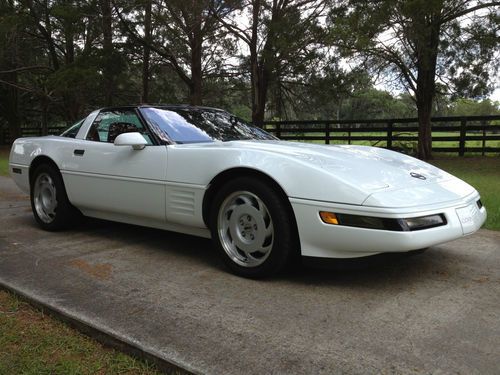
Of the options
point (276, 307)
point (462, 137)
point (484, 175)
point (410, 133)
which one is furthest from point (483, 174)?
point (276, 307)

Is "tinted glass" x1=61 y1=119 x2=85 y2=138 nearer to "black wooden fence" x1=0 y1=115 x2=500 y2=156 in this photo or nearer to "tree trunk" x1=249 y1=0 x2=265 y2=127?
"tree trunk" x1=249 y1=0 x2=265 y2=127

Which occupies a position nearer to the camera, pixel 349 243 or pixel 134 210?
pixel 349 243

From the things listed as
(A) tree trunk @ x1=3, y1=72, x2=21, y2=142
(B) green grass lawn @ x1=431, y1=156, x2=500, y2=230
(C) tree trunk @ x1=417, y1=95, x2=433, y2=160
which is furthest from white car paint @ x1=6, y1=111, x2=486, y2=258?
(A) tree trunk @ x1=3, y1=72, x2=21, y2=142

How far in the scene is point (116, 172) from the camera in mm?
4188

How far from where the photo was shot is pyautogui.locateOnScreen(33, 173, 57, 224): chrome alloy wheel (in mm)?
4918

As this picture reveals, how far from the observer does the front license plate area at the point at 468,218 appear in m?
3.19

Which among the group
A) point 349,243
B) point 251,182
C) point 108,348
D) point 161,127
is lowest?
point 108,348

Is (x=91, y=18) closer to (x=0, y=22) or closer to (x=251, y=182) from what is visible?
(x=0, y=22)

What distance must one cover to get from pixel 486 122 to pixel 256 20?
7.89 metres

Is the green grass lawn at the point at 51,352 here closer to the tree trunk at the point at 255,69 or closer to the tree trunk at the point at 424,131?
the tree trunk at the point at 255,69

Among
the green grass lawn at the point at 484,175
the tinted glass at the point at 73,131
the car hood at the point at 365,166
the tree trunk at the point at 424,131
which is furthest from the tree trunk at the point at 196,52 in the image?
the car hood at the point at 365,166

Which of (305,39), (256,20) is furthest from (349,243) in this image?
(256,20)

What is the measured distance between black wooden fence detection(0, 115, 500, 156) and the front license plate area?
12.8m

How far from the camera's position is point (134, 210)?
410cm
